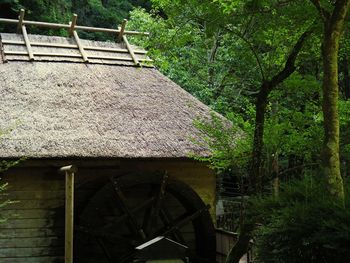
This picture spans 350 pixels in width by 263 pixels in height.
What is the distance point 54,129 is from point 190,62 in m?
8.64

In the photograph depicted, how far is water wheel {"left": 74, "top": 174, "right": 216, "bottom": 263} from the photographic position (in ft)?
32.5

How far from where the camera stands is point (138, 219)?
10961mm

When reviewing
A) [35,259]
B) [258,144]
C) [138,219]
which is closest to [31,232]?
[35,259]

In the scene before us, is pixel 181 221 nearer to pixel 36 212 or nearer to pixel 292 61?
pixel 36 212

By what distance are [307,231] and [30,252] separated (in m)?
6.22

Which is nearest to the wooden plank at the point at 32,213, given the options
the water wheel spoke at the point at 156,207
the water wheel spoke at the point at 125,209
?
the water wheel spoke at the point at 125,209

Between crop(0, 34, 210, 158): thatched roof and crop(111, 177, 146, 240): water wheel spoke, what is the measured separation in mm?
877

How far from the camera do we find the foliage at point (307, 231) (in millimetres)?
4520

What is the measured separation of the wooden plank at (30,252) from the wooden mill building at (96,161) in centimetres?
2

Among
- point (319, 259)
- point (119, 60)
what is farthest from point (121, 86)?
point (319, 259)

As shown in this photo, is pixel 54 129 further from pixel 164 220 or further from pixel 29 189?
pixel 164 220

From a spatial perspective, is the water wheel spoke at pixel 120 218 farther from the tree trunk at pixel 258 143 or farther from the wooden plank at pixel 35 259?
the tree trunk at pixel 258 143

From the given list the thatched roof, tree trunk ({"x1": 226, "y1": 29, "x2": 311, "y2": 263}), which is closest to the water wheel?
the thatched roof

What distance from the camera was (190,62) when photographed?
57.3 feet
